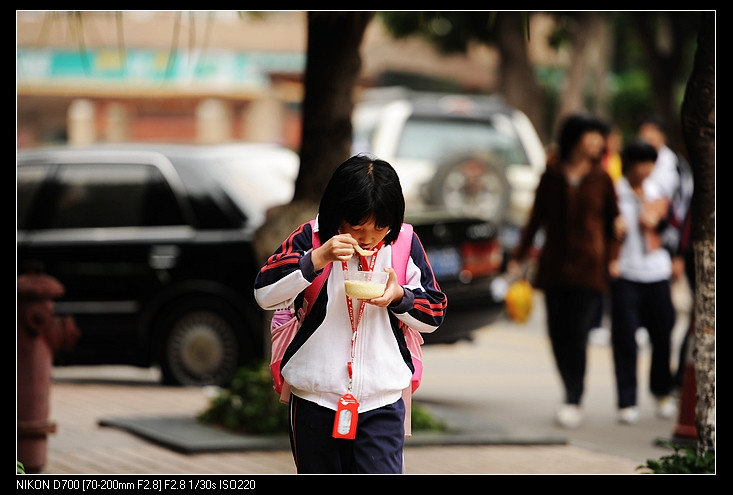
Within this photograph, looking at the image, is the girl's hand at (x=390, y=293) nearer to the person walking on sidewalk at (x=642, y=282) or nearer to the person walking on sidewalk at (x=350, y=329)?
the person walking on sidewalk at (x=350, y=329)

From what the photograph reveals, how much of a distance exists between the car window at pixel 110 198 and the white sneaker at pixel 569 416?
2.98 m

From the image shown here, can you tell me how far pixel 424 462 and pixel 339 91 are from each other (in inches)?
82.4

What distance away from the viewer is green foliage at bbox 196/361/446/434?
7.42 meters

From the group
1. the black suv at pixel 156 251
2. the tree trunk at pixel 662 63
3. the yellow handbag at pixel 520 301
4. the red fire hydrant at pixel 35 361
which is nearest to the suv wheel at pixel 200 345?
the black suv at pixel 156 251

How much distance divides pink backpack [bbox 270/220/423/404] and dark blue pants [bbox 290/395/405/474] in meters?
0.14

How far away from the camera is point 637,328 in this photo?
8852mm

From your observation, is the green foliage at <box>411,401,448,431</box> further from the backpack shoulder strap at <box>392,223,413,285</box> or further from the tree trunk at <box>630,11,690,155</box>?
the tree trunk at <box>630,11,690,155</box>

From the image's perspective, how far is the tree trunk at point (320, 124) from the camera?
730 cm

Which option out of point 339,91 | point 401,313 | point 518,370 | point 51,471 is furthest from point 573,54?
point 401,313

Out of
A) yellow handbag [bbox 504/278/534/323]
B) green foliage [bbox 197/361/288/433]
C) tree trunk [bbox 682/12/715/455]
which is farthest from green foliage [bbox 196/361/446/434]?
yellow handbag [bbox 504/278/534/323]

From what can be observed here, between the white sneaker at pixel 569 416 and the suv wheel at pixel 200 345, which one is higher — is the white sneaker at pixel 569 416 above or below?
below

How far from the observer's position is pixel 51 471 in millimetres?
6312

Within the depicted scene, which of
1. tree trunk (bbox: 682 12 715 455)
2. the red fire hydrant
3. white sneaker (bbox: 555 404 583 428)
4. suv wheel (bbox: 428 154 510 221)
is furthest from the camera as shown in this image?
suv wheel (bbox: 428 154 510 221)
